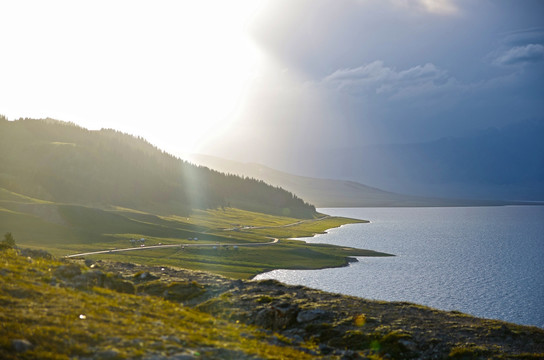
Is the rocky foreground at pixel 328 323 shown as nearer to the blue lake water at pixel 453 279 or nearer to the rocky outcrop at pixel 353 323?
the rocky outcrop at pixel 353 323

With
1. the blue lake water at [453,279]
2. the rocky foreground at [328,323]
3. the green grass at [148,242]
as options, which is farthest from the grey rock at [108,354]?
the green grass at [148,242]

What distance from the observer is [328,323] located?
39062 mm

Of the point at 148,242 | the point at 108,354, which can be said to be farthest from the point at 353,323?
the point at 148,242

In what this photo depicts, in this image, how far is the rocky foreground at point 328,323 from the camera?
112 feet

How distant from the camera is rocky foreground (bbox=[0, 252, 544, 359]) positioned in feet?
112

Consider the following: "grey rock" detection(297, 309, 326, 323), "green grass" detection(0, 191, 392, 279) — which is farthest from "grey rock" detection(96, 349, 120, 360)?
"green grass" detection(0, 191, 392, 279)

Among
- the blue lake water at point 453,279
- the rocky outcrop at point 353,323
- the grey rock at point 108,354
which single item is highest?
the grey rock at point 108,354

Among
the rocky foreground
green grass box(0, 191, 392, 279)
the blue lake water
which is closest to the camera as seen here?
the rocky foreground

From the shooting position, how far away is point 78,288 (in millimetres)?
34344

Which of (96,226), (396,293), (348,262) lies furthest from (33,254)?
(96,226)

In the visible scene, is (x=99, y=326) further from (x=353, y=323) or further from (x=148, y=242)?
(x=148, y=242)

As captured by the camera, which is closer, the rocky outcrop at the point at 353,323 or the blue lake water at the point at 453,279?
the rocky outcrop at the point at 353,323

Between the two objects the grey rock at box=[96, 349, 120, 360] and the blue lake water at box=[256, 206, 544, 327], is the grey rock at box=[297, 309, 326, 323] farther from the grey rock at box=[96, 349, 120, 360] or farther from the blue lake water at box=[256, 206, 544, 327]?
the blue lake water at box=[256, 206, 544, 327]

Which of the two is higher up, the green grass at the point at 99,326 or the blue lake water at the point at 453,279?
the green grass at the point at 99,326
